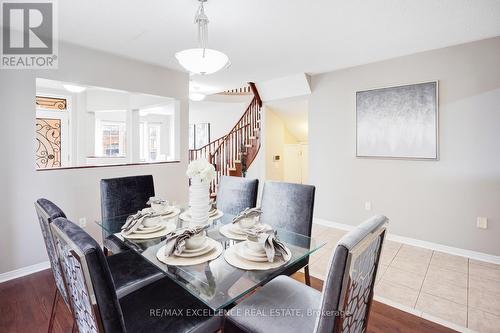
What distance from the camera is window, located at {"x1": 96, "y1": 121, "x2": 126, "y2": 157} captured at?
6992 mm

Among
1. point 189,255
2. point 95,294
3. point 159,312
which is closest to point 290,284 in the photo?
point 189,255

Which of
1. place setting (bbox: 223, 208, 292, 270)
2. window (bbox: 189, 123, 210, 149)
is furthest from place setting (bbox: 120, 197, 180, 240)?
window (bbox: 189, 123, 210, 149)

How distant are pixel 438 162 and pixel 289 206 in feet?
7.48

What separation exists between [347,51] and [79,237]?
3.33 m

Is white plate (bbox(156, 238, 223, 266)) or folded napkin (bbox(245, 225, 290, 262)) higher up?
folded napkin (bbox(245, 225, 290, 262))

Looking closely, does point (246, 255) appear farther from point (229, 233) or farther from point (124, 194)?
point (124, 194)

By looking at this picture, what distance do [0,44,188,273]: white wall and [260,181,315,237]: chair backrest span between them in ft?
6.86

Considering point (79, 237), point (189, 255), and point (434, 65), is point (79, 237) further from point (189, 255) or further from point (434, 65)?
point (434, 65)

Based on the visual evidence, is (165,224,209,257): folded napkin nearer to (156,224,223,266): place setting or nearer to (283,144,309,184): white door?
(156,224,223,266): place setting

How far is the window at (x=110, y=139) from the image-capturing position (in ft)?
22.9

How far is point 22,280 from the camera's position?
2.49 meters

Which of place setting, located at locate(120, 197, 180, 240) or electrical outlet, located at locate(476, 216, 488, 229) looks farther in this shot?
electrical outlet, located at locate(476, 216, 488, 229)

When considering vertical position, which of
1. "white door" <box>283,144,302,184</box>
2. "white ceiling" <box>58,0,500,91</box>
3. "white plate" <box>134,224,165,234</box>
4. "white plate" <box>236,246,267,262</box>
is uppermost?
"white ceiling" <box>58,0,500,91</box>

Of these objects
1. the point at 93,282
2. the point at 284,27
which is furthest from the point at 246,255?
the point at 284,27
